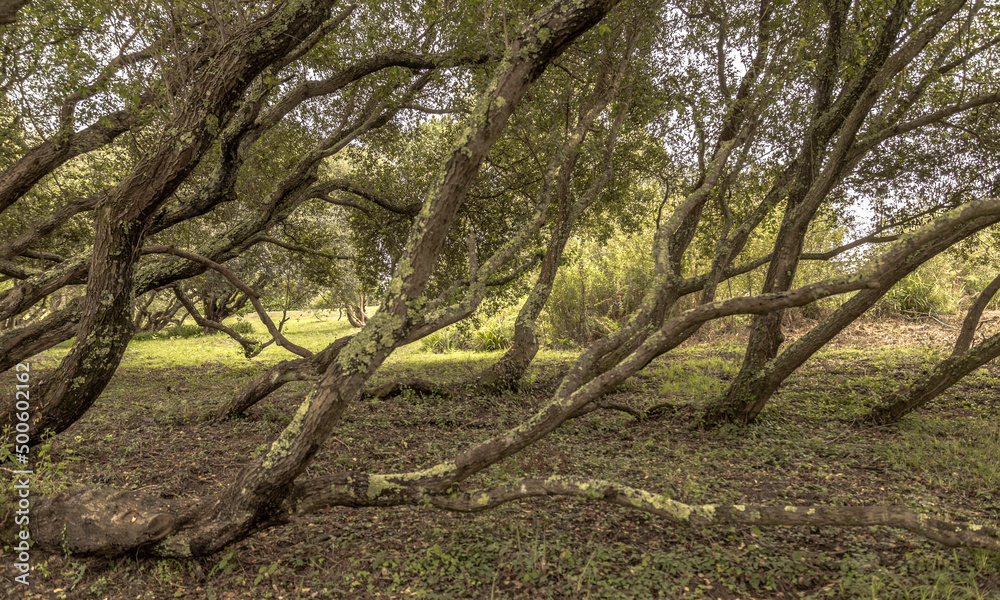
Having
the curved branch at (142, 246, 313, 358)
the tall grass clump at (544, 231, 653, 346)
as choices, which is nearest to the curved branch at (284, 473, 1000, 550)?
the curved branch at (142, 246, 313, 358)

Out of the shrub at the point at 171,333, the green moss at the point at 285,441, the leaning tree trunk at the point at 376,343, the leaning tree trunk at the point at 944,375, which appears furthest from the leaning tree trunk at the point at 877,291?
the shrub at the point at 171,333

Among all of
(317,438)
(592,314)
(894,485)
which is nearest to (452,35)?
(317,438)

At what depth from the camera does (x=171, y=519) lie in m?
3.35

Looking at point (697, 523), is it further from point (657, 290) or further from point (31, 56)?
point (31, 56)

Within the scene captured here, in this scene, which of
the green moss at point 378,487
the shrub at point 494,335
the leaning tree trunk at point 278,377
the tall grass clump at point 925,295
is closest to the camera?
the green moss at point 378,487

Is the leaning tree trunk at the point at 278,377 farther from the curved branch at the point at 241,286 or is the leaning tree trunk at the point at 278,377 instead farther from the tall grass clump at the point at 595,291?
the tall grass clump at the point at 595,291

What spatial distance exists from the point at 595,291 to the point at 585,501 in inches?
428

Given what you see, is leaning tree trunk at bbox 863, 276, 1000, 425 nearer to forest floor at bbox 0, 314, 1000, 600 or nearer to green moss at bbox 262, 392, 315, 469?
forest floor at bbox 0, 314, 1000, 600

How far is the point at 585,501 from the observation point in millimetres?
4473

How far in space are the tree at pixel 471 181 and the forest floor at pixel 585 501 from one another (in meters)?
0.35

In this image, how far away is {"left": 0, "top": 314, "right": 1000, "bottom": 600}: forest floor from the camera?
3152 mm

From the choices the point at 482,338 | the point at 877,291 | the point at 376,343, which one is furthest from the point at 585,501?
the point at 482,338

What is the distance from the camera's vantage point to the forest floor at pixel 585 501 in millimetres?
3152

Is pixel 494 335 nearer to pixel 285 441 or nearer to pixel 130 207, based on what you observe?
pixel 130 207
